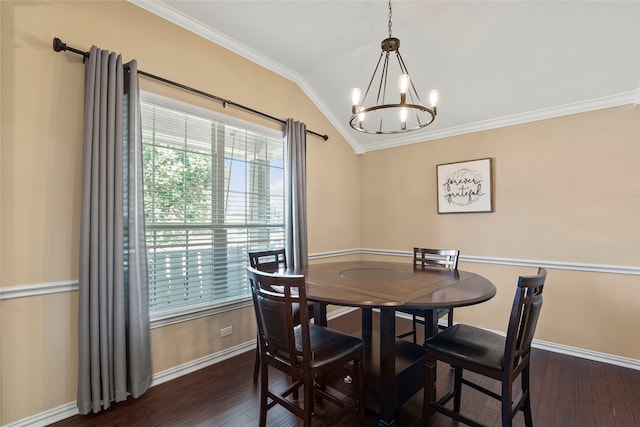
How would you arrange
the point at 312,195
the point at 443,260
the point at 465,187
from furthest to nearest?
the point at 312,195 → the point at 465,187 → the point at 443,260

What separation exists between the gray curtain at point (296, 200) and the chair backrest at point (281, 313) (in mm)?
1519

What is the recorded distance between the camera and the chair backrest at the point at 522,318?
1.53 m

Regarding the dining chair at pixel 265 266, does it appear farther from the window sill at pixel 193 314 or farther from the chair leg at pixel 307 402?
the chair leg at pixel 307 402

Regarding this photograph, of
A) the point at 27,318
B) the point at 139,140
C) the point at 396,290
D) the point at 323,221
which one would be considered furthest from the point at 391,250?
the point at 27,318

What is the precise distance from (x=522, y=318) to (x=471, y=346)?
0.35 metres

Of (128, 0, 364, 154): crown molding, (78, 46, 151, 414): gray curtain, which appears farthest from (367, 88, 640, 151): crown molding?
(78, 46, 151, 414): gray curtain

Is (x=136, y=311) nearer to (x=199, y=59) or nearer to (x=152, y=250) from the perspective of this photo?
(x=152, y=250)

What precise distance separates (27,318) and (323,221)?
2873 millimetres

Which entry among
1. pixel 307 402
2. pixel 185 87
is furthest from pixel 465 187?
pixel 185 87

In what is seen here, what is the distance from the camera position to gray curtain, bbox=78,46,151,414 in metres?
1.95

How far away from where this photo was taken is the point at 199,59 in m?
2.72

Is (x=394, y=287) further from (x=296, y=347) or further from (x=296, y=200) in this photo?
(x=296, y=200)

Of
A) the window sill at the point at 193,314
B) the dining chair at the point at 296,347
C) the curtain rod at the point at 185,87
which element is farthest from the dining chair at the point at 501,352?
the curtain rod at the point at 185,87

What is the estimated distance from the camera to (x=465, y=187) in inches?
143
